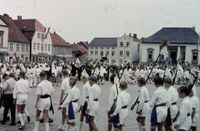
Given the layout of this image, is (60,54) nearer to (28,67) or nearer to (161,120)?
(28,67)

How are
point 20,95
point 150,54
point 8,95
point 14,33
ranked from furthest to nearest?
point 150,54, point 14,33, point 8,95, point 20,95

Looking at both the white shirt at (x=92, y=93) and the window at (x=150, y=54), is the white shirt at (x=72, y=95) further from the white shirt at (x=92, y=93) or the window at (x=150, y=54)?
the window at (x=150, y=54)

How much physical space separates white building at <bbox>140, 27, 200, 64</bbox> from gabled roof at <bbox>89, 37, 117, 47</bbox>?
2174cm

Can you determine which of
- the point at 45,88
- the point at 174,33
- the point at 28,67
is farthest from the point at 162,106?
the point at 174,33

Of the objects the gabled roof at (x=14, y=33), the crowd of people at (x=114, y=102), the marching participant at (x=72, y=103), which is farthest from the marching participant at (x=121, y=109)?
the gabled roof at (x=14, y=33)

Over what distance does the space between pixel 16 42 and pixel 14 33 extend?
211cm

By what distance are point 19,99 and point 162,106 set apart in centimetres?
506

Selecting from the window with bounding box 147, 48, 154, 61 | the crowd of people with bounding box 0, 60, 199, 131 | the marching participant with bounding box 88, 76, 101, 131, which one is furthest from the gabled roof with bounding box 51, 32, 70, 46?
the marching participant with bounding box 88, 76, 101, 131

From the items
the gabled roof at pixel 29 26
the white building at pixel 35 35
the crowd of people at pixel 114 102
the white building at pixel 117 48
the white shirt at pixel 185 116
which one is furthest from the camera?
the white building at pixel 117 48

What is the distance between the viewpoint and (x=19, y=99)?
14.8 m

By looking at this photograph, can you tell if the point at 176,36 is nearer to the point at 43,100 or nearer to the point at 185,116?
the point at 43,100

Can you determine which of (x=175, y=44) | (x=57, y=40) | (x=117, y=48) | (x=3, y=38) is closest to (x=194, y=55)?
(x=175, y=44)

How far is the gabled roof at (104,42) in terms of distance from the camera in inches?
4459

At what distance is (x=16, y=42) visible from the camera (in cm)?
7869
